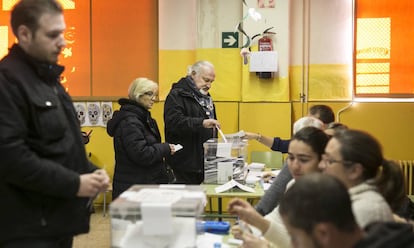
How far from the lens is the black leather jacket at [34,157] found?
169 cm

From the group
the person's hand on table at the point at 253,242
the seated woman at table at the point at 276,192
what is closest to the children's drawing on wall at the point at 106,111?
the seated woman at table at the point at 276,192

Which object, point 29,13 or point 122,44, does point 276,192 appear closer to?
point 29,13

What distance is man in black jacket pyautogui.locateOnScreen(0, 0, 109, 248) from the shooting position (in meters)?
1.70

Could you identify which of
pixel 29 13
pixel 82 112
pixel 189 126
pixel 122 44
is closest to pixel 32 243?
pixel 29 13

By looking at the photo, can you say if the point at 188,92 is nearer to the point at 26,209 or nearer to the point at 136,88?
the point at 136,88

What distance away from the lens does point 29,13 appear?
1.77 meters

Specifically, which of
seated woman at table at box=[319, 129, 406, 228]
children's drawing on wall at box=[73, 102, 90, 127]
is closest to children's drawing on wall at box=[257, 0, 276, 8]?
children's drawing on wall at box=[73, 102, 90, 127]

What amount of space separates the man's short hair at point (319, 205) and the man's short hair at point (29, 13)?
3.59 feet

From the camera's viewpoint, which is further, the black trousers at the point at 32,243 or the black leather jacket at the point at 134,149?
the black leather jacket at the point at 134,149

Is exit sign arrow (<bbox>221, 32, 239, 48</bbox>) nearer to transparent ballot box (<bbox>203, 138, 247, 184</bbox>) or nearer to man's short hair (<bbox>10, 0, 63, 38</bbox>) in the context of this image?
transparent ballot box (<bbox>203, 138, 247, 184</bbox>)

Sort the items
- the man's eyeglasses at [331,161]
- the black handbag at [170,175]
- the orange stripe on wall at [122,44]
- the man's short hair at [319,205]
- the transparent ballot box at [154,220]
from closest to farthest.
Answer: the man's short hair at [319,205], the transparent ballot box at [154,220], the man's eyeglasses at [331,161], the black handbag at [170,175], the orange stripe on wall at [122,44]

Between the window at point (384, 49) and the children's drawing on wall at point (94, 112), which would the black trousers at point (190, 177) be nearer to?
the children's drawing on wall at point (94, 112)

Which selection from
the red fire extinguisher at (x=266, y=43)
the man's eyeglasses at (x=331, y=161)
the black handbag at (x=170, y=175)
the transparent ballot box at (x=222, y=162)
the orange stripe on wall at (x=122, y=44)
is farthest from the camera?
the orange stripe on wall at (x=122, y=44)

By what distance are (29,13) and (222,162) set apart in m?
2.40
